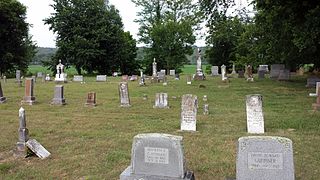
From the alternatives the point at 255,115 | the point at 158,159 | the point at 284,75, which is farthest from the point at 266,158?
the point at 284,75

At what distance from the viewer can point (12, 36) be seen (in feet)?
152

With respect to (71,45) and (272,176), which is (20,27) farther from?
(272,176)

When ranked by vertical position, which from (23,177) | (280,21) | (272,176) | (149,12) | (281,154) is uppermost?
(149,12)

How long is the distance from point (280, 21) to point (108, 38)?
3344 centimetres

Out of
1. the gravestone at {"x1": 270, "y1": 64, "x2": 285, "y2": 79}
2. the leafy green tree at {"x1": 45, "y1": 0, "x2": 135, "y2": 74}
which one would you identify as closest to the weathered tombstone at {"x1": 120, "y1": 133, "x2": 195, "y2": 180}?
the gravestone at {"x1": 270, "y1": 64, "x2": 285, "y2": 79}

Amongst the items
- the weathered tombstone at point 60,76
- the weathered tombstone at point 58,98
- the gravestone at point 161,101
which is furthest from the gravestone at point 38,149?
the weathered tombstone at point 60,76

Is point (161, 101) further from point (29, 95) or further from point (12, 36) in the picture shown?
point (12, 36)

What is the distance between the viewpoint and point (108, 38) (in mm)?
51500

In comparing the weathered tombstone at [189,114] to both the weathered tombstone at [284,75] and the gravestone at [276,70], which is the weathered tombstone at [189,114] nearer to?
the weathered tombstone at [284,75]

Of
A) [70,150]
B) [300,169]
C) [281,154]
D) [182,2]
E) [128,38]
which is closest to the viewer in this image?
[281,154]

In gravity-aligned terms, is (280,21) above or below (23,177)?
above

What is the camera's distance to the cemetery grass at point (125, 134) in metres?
6.80

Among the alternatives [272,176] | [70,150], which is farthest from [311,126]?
[70,150]

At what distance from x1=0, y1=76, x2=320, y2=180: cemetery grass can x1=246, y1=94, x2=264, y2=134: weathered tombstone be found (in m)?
0.25
